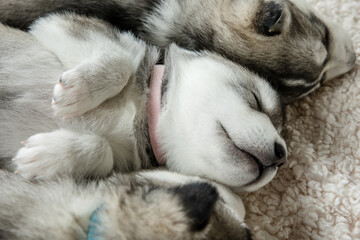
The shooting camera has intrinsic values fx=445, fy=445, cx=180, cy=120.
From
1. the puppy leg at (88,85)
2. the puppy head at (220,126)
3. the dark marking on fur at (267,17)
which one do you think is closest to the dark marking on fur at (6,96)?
the puppy leg at (88,85)

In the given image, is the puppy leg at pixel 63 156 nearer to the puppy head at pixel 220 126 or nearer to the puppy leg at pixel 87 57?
the puppy leg at pixel 87 57

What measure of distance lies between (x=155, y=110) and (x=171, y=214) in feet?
2.75

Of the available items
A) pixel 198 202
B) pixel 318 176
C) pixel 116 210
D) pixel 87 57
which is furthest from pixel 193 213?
pixel 318 176

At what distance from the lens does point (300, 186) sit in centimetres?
242

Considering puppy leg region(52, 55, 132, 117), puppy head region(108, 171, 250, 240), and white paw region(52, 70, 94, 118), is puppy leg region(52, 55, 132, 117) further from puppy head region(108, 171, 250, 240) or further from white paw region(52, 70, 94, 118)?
puppy head region(108, 171, 250, 240)

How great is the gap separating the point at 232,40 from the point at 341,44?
737 mm

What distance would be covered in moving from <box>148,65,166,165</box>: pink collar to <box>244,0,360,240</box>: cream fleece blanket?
556 millimetres

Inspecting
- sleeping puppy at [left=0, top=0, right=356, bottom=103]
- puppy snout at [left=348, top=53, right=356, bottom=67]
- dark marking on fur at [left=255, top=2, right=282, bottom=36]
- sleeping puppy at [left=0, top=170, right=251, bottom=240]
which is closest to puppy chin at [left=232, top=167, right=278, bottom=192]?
sleeping puppy at [left=0, top=170, right=251, bottom=240]

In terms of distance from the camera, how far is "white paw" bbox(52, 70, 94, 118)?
1944 millimetres

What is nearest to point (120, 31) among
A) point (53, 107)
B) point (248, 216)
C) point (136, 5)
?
point (136, 5)

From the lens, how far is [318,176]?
2432 millimetres

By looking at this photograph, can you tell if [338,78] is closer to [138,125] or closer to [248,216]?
[248,216]

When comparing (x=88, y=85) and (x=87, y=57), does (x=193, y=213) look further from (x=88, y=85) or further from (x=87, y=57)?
(x=87, y=57)

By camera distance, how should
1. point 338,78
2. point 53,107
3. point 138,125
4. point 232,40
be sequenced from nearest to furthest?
1. point 53,107
2. point 138,125
3. point 232,40
4. point 338,78
